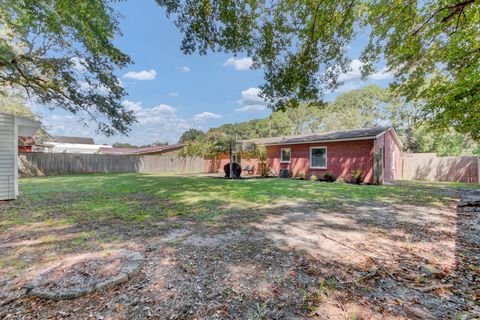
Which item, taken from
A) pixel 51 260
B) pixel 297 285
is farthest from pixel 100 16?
pixel 297 285

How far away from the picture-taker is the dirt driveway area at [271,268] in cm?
188

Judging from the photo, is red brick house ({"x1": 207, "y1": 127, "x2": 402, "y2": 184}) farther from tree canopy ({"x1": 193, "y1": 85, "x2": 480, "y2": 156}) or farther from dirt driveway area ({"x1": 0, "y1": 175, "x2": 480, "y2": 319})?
dirt driveway area ({"x1": 0, "y1": 175, "x2": 480, "y2": 319})

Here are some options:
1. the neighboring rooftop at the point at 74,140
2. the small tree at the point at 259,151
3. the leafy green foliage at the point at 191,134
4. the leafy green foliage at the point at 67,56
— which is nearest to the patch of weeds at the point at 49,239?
the leafy green foliage at the point at 67,56

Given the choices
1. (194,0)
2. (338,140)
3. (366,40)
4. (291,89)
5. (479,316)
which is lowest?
(479,316)

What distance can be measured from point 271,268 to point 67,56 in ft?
35.5

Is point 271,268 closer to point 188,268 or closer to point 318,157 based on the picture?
point 188,268

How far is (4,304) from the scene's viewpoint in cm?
194

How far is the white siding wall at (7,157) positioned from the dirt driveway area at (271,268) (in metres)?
3.43

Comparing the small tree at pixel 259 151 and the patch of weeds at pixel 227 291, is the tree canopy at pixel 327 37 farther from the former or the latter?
the small tree at pixel 259 151

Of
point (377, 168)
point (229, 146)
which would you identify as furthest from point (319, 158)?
point (229, 146)

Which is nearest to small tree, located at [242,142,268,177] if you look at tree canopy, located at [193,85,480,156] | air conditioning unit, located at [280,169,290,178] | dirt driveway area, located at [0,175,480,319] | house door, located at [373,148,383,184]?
air conditioning unit, located at [280,169,290,178]

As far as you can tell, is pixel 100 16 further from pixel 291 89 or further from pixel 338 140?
Result: pixel 338 140

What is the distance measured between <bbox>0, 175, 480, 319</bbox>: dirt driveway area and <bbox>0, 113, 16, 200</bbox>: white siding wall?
3.43 metres

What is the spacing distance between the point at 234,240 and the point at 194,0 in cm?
605
